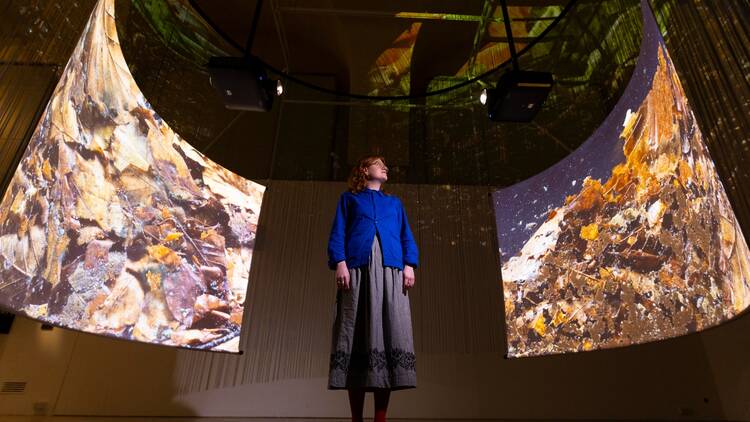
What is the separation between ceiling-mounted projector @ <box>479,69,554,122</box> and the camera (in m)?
2.84

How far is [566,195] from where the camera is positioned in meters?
3.54

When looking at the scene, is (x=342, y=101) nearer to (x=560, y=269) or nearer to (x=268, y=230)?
(x=268, y=230)

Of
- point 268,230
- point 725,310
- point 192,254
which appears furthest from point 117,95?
point 725,310

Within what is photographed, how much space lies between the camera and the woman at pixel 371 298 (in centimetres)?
188

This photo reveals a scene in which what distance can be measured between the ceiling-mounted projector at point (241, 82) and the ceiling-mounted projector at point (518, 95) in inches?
68.4

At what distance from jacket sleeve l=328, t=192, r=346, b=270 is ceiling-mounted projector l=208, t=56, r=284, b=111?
49.7 inches

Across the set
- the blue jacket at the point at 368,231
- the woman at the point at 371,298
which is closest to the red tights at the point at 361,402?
→ the woman at the point at 371,298

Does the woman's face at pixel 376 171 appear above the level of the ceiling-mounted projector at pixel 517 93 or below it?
below

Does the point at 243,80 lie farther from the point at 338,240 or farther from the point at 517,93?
the point at 517,93

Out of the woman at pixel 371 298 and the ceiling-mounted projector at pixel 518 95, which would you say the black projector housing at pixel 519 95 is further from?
the woman at pixel 371 298

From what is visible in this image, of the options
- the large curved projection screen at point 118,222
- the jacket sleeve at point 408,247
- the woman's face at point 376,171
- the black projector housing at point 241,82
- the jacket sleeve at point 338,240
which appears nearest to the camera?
the large curved projection screen at point 118,222

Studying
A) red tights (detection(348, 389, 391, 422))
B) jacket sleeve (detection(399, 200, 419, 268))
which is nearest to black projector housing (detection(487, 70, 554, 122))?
jacket sleeve (detection(399, 200, 419, 268))

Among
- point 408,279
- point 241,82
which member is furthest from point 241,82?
point 408,279

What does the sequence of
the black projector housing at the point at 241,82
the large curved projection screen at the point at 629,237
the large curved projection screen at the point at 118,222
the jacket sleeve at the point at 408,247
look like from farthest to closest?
the black projector housing at the point at 241,82, the jacket sleeve at the point at 408,247, the large curved projection screen at the point at 629,237, the large curved projection screen at the point at 118,222
